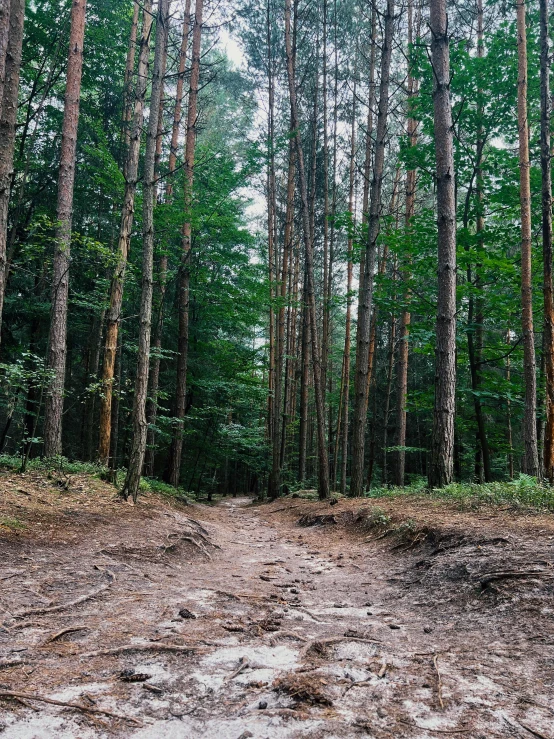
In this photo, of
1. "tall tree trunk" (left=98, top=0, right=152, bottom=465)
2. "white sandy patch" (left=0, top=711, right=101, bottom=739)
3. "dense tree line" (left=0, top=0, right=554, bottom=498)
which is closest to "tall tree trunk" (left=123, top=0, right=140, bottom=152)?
"dense tree line" (left=0, top=0, right=554, bottom=498)

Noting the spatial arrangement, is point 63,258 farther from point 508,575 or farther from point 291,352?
point 291,352

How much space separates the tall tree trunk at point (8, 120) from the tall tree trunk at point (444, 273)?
6.78 meters

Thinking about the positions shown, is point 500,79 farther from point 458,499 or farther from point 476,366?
point 458,499

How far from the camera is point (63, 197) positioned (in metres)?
10.4

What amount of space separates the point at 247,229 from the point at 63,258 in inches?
311

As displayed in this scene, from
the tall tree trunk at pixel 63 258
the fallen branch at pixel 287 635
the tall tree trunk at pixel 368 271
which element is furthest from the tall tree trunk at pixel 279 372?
the fallen branch at pixel 287 635

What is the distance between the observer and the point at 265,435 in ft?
75.5

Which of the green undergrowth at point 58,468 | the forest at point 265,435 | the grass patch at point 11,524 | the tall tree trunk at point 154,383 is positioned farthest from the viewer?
the tall tree trunk at point 154,383

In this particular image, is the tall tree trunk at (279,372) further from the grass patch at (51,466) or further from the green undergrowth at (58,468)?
the grass patch at (51,466)

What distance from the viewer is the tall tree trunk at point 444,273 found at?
780 centimetres

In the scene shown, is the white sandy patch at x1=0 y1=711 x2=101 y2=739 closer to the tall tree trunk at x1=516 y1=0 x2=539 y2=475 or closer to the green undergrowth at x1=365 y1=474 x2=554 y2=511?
the green undergrowth at x1=365 y1=474 x2=554 y2=511

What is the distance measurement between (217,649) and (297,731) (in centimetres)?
97

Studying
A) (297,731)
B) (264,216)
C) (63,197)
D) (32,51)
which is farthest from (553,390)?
(264,216)

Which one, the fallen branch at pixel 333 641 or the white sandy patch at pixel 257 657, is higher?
the white sandy patch at pixel 257 657
